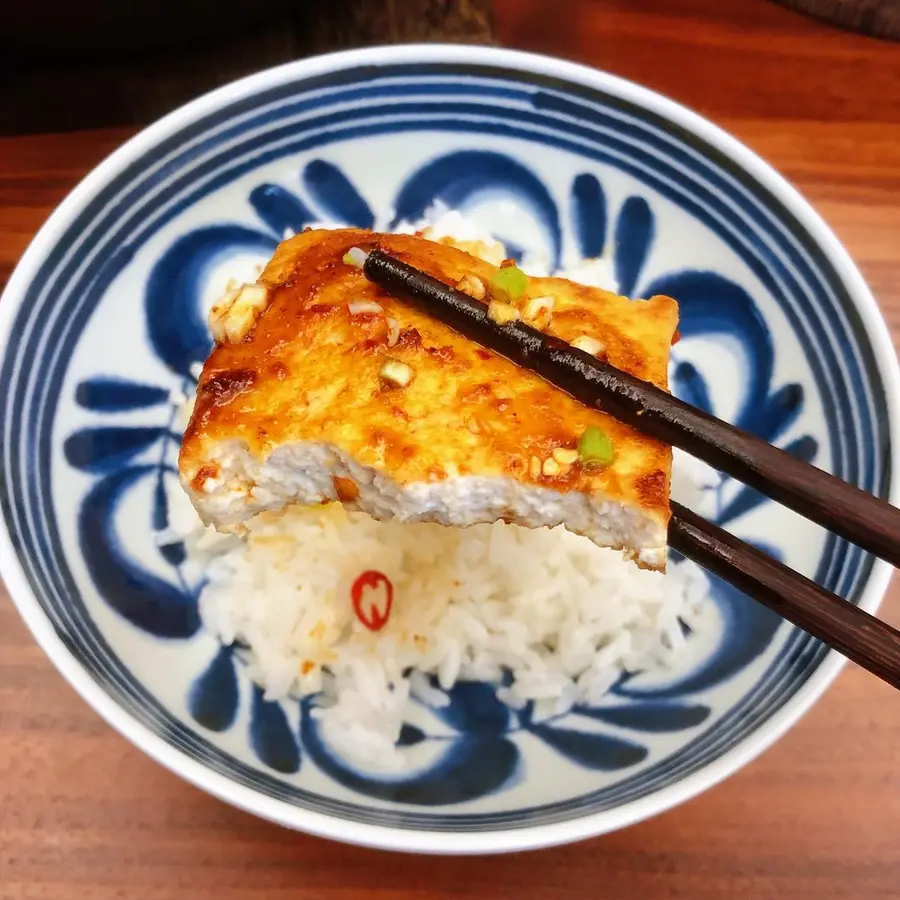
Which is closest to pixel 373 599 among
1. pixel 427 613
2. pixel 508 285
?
pixel 427 613

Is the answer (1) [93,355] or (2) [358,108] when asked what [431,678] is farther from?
(2) [358,108]

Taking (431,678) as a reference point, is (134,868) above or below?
below

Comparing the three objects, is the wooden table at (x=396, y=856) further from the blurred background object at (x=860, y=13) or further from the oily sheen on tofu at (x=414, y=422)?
the blurred background object at (x=860, y=13)

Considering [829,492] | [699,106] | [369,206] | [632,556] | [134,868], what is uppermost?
[699,106]

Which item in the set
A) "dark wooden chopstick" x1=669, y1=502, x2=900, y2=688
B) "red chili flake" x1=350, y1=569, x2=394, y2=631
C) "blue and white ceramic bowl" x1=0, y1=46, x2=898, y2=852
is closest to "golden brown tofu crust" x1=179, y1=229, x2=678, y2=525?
"dark wooden chopstick" x1=669, y1=502, x2=900, y2=688

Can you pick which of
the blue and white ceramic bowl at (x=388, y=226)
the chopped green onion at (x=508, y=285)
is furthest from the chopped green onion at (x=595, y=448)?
the blue and white ceramic bowl at (x=388, y=226)

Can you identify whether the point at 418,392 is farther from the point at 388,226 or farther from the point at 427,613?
the point at 388,226

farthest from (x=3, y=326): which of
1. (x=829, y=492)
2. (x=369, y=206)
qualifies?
(x=829, y=492)
